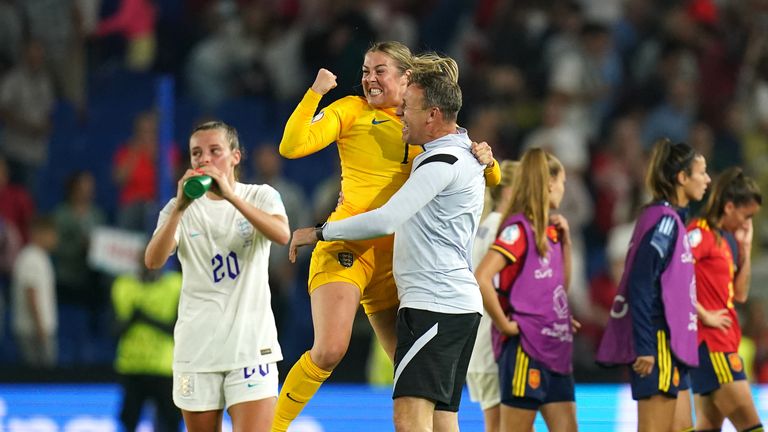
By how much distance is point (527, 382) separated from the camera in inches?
308

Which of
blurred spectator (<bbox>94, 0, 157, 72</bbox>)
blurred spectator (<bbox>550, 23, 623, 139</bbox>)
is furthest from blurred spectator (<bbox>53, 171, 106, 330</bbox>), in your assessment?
blurred spectator (<bbox>550, 23, 623, 139</bbox>)

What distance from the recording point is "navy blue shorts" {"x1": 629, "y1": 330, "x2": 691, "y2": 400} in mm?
7531

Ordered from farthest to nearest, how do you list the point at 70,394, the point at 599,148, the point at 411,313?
the point at 599,148 < the point at 70,394 < the point at 411,313

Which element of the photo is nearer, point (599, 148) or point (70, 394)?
point (70, 394)

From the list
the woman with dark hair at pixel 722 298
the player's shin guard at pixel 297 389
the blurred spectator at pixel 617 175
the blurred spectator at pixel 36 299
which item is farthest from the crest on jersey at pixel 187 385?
the blurred spectator at pixel 617 175

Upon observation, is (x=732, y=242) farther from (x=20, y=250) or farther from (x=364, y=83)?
(x=20, y=250)

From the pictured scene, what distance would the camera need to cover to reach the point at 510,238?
788cm

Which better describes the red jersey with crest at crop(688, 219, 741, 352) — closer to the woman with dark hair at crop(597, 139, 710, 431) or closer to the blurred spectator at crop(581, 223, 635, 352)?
the woman with dark hair at crop(597, 139, 710, 431)

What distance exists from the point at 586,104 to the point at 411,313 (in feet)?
29.5

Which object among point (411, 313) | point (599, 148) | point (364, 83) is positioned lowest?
point (411, 313)

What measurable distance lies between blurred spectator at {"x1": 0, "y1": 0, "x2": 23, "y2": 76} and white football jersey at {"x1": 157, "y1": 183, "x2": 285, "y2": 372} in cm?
931

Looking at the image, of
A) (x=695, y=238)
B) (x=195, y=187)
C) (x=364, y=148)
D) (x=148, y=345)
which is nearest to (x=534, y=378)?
(x=695, y=238)

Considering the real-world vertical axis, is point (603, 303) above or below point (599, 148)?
below

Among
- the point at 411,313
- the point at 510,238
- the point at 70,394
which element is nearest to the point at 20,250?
the point at 70,394
